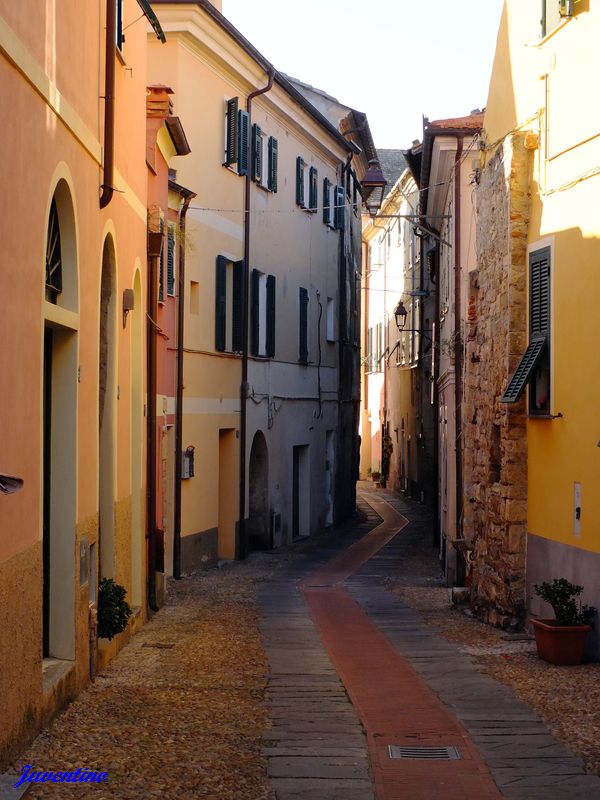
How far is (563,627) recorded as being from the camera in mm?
10492

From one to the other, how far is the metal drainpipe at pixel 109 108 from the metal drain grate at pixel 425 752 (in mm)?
4852

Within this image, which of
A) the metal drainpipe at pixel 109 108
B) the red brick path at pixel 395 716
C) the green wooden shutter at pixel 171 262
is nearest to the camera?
the red brick path at pixel 395 716

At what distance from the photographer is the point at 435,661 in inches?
434

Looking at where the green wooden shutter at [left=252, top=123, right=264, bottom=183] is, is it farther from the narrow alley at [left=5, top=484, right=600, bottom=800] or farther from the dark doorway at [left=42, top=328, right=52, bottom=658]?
the dark doorway at [left=42, top=328, right=52, bottom=658]

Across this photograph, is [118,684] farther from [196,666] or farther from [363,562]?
[363,562]

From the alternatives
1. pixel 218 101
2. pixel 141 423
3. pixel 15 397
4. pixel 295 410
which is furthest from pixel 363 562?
pixel 15 397

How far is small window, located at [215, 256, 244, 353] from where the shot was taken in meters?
20.5

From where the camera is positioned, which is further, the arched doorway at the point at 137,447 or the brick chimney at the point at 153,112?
the brick chimney at the point at 153,112

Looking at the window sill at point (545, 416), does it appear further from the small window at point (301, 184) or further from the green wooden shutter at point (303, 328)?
the small window at point (301, 184)

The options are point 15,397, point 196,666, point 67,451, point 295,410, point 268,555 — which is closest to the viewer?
point 15,397

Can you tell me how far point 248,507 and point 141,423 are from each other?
417 inches

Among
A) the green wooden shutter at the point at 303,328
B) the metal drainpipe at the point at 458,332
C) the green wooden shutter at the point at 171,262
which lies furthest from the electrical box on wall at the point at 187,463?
the green wooden shutter at the point at 303,328

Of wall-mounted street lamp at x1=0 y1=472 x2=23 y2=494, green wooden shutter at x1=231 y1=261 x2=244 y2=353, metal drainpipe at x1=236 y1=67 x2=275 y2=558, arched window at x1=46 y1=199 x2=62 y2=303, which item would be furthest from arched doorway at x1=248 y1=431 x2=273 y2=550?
wall-mounted street lamp at x1=0 y1=472 x2=23 y2=494

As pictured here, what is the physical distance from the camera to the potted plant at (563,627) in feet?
34.4
